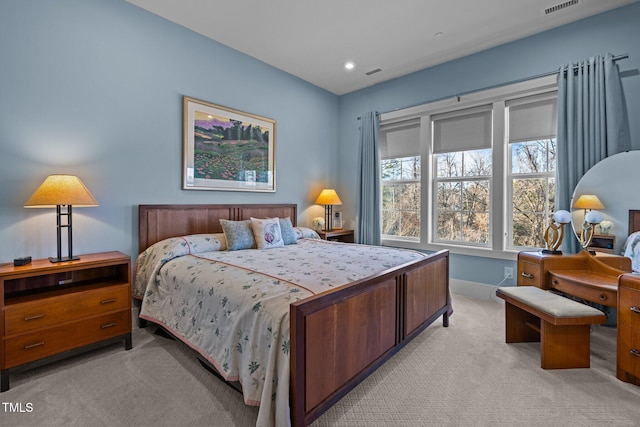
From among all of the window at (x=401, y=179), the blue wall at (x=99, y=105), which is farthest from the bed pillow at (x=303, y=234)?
the window at (x=401, y=179)

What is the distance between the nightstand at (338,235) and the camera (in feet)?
14.1

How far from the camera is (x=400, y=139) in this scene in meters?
4.41

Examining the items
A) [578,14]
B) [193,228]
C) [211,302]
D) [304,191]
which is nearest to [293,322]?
[211,302]

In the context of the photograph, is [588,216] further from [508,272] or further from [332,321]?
[332,321]

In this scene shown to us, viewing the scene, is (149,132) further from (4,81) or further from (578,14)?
(578,14)

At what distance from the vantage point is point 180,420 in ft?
5.26

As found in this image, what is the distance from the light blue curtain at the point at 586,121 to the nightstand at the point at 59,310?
4.16 meters

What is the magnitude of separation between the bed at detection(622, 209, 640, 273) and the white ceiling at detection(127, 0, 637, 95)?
1975mm

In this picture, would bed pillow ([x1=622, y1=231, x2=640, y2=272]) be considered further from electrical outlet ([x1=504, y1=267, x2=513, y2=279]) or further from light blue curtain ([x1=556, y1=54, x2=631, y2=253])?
electrical outlet ([x1=504, y1=267, x2=513, y2=279])

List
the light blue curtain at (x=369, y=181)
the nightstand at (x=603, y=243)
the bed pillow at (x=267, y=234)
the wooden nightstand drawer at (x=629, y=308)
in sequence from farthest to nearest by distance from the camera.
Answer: the light blue curtain at (x=369, y=181), the bed pillow at (x=267, y=234), the nightstand at (x=603, y=243), the wooden nightstand drawer at (x=629, y=308)

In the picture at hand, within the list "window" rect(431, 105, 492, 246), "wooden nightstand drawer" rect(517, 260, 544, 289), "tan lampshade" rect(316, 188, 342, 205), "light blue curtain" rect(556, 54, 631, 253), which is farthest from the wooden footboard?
"tan lampshade" rect(316, 188, 342, 205)

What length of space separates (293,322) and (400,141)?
12.1 feet

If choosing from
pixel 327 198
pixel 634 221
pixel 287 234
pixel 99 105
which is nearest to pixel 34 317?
pixel 99 105

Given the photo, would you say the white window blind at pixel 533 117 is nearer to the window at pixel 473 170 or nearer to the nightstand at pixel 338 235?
the window at pixel 473 170
